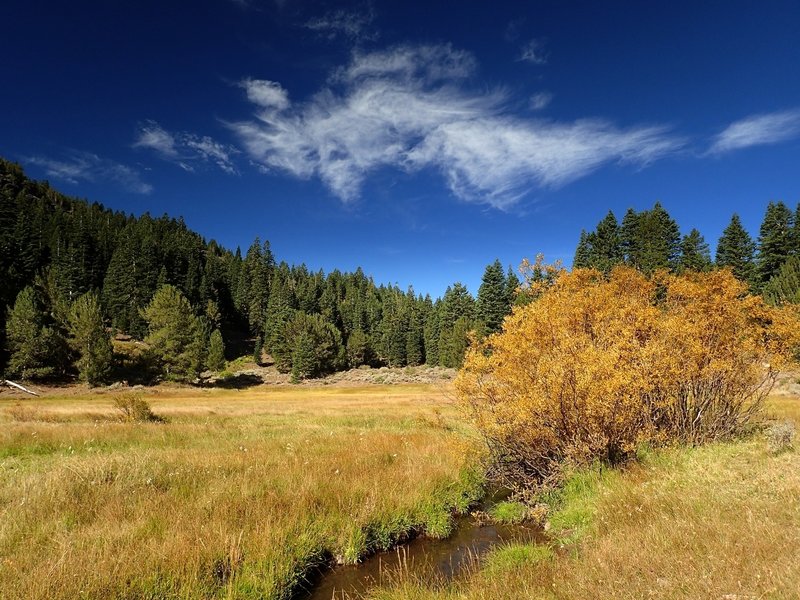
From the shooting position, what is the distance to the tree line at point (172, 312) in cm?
5428

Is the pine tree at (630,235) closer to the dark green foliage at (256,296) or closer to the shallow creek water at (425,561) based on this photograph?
the shallow creek water at (425,561)

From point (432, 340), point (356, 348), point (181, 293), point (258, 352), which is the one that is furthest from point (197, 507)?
point (258, 352)

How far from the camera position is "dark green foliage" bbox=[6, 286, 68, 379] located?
50.6 meters

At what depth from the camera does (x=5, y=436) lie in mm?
14938

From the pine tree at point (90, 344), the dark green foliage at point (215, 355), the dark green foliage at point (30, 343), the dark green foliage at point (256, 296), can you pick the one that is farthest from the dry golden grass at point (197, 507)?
the dark green foliage at point (256, 296)

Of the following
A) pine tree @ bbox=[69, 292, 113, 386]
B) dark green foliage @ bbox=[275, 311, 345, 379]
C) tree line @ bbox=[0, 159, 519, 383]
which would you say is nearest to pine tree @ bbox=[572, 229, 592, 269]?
tree line @ bbox=[0, 159, 519, 383]

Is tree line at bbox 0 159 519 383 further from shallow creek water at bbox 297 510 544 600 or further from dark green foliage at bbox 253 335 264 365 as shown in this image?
shallow creek water at bbox 297 510 544 600

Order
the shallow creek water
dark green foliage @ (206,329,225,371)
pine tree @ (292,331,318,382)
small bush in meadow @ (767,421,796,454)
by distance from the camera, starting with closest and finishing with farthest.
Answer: the shallow creek water → small bush in meadow @ (767,421,796,454) → dark green foliage @ (206,329,225,371) → pine tree @ (292,331,318,382)

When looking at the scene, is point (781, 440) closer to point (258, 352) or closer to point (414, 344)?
point (414, 344)

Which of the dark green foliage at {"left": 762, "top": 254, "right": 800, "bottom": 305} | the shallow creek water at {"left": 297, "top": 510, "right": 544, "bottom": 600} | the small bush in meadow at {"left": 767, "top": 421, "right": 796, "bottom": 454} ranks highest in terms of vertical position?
the dark green foliage at {"left": 762, "top": 254, "right": 800, "bottom": 305}

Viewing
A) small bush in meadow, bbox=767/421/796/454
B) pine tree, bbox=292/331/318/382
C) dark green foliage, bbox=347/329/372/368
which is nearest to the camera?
small bush in meadow, bbox=767/421/796/454

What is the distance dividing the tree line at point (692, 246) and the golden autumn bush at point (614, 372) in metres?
49.0

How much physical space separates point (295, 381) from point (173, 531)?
72.0 meters

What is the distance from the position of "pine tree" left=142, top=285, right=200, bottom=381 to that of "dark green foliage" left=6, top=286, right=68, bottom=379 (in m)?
11.3
